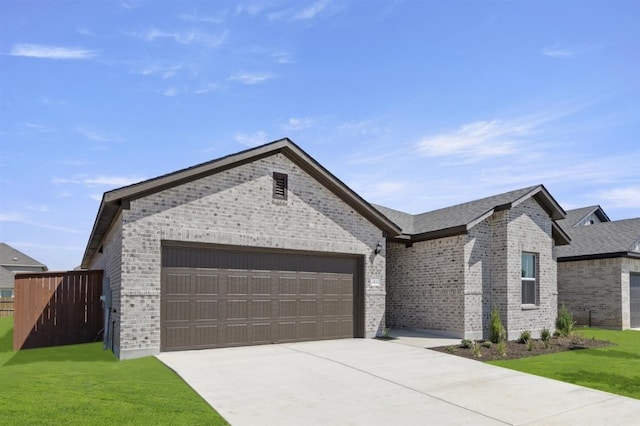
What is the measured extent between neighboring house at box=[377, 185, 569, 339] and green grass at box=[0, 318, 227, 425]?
1003 centimetres

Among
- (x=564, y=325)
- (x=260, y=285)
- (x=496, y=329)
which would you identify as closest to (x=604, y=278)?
(x=564, y=325)

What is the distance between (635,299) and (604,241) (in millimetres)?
3001

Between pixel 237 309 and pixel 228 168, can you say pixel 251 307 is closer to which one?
pixel 237 309

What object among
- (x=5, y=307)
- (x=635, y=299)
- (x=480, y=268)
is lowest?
(x=5, y=307)

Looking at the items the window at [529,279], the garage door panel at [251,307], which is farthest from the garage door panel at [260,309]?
the window at [529,279]

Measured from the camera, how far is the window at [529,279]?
58.1ft

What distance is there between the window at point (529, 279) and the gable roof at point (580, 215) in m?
15.4

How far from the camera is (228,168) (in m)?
13.4

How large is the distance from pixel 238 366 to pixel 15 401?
4.35 meters

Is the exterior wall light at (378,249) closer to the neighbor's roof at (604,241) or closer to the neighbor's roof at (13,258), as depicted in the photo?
the neighbor's roof at (604,241)

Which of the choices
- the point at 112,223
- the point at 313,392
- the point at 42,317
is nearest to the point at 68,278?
the point at 42,317

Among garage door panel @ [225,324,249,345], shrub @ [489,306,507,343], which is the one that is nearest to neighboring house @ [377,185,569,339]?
shrub @ [489,306,507,343]

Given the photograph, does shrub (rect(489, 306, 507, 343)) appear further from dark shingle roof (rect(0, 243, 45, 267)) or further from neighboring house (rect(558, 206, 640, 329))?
dark shingle roof (rect(0, 243, 45, 267))

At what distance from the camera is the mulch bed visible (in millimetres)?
12847
